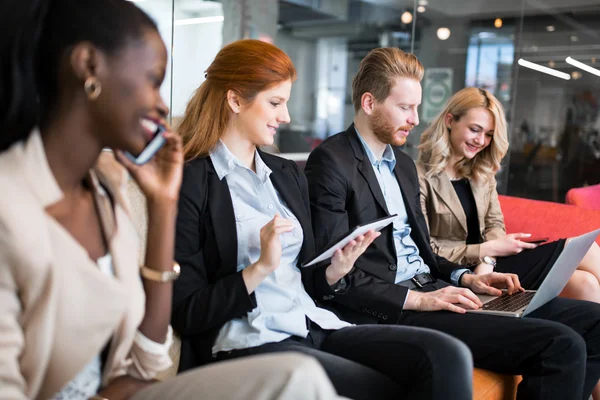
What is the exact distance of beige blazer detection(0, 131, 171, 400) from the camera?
3.21ft

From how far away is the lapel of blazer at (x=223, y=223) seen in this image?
1.78m

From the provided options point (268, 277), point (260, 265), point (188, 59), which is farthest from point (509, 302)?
point (188, 59)

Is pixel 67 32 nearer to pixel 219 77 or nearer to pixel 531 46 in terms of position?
pixel 219 77

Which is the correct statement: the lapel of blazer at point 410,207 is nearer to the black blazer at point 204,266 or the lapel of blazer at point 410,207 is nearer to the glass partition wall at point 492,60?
the black blazer at point 204,266

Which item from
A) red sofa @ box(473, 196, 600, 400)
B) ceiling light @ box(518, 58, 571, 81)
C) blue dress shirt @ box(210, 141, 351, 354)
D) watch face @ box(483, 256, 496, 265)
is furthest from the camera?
ceiling light @ box(518, 58, 571, 81)

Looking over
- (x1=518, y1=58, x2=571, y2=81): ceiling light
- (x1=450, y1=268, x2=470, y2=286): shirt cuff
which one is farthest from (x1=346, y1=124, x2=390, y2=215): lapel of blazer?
(x1=518, y1=58, x2=571, y2=81): ceiling light

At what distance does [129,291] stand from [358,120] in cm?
154

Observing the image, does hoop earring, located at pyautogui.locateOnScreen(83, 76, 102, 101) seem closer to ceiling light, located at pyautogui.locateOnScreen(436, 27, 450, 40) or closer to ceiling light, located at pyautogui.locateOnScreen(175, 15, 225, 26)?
ceiling light, located at pyautogui.locateOnScreen(175, 15, 225, 26)

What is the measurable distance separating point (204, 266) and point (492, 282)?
49.0 inches

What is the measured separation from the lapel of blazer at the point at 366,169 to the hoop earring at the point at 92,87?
1.40 metres

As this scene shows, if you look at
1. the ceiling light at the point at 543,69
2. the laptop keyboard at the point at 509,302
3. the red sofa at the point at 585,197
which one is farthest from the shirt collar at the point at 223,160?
the ceiling light at the point at 543,69

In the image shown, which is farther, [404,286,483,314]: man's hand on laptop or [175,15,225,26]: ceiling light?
[175,15,225,26]: ceiling light

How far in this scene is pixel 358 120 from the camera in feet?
8.20

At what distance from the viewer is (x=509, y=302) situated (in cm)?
229
